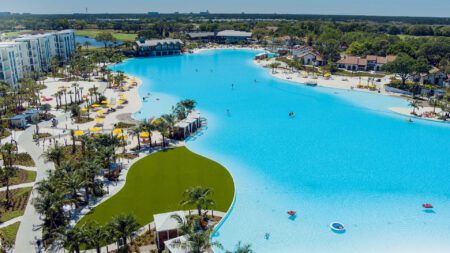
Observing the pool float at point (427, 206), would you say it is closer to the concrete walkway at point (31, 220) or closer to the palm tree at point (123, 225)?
the palm tree at point (123, 225)

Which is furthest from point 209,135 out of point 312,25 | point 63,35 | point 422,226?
point 312,25

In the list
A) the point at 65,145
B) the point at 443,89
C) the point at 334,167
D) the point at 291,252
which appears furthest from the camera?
the point at 443,89

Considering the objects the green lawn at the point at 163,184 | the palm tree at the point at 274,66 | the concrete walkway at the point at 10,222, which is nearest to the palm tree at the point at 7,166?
the concrete walkway at the point at 10,222

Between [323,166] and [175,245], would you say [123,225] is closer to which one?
[175,245]

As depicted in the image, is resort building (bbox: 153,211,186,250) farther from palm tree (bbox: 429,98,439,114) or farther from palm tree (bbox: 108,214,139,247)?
palm tree (bbox: 429,98,439,114)

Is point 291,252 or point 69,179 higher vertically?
point 69,179

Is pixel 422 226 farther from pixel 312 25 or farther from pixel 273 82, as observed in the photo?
pixel 312 25
